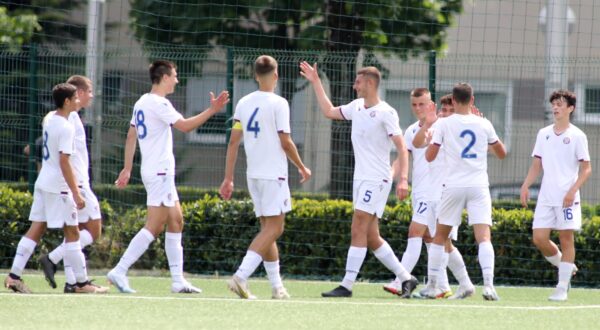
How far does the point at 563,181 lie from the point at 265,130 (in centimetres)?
299

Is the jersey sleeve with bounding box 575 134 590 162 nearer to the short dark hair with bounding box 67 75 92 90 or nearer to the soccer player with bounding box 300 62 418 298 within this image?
the soccer player with bounding box 300 62 418 298

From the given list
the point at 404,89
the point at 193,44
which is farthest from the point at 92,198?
the point at 193,44

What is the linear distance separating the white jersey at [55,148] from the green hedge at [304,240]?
13.2ft

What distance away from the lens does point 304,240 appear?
14.8m

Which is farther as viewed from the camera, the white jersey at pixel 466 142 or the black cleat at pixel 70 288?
the black cleat at pixel 70 288

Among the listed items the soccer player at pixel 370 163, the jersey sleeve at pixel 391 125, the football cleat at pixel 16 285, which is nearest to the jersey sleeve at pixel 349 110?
the soccer player at pixel 370 163

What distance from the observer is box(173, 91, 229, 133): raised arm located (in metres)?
10.3

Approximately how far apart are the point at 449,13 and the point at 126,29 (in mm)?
6200

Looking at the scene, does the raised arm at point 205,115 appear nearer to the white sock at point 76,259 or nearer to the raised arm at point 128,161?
the raised arm at point 128,161

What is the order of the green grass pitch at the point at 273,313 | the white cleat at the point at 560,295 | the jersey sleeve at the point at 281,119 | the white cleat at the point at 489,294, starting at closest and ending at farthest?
the green grass pitch at the point at 273,313, the jersey sleeve at the point at 281,119, the white cleat at the point at 489,294, the white cleat at the point at 560,295

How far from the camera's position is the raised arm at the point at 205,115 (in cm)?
1033

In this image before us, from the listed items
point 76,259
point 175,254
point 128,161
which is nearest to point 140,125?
point 128,161

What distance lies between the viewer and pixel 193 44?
20188mm

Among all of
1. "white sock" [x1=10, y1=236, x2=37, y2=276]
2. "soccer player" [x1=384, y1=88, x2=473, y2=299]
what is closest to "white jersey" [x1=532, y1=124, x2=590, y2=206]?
"soccer player" [x1=384, y1=88, x2=473, y2=299]
